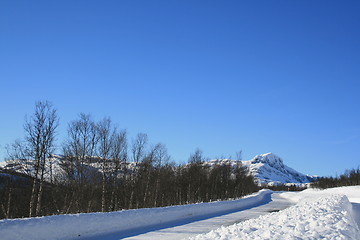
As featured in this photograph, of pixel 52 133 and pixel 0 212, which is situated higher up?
pixel 52 133

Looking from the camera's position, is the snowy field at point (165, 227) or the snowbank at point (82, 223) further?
the snowbank at point (82, 223)

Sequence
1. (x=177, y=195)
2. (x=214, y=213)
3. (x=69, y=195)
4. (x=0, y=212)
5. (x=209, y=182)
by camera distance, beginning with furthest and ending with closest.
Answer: (x=209, y=182)
(x=177, y=195)
(x=0, y=212)
(x=69, y=195)
(x=214, y=213)

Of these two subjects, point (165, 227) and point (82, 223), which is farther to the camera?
point (165, 227)

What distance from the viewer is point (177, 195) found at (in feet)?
153

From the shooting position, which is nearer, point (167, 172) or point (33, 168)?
point (33, 168)

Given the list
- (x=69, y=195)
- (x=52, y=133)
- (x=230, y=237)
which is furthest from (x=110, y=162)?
(x=230, y=237)

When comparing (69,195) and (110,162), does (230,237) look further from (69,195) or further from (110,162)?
(110,162)

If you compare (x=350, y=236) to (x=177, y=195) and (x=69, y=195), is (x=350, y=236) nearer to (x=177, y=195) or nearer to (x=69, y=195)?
(x=69, y=195)

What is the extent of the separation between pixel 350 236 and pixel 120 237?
755 cm

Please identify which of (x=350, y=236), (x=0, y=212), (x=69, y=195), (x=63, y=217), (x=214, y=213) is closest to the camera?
(x=350, y=236)

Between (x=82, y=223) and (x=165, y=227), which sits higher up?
(x=82, y=223)

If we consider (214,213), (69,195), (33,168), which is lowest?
(214,213)

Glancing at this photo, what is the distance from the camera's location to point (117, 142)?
31.9 meters

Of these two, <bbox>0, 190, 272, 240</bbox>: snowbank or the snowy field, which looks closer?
the snowy field
